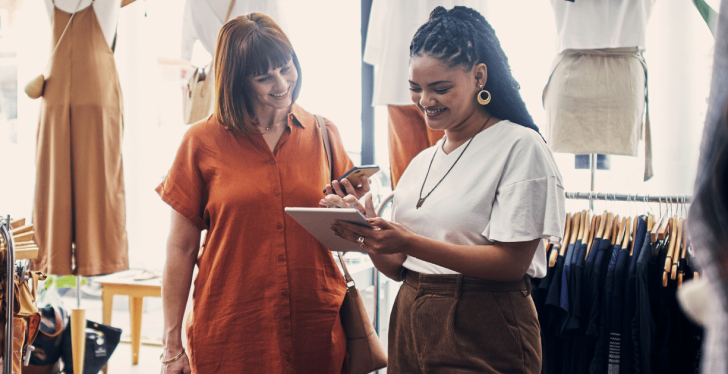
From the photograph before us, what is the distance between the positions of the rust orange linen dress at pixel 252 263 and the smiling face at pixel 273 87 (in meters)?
0.11

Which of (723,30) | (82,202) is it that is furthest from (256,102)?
(82,202)

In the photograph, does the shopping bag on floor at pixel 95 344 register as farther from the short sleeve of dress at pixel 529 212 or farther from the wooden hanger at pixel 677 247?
the wooden hanger at pixel 677 247

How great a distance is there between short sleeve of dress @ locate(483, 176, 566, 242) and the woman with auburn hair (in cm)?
47

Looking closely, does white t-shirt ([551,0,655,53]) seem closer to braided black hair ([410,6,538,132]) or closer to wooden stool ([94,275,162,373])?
braided black hair ([410,6,538,132])

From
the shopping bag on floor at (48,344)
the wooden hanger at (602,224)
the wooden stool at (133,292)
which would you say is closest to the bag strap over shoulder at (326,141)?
the wooden hanger at (602,224)

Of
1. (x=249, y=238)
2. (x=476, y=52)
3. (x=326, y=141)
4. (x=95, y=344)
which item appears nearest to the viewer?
(x=476, y=52)

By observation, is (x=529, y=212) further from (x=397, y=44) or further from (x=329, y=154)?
(x=397, y=44)

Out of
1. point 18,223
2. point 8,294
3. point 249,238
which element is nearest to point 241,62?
point 249,238

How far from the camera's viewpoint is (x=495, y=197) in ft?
4.12

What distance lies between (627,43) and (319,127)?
1.64 meters

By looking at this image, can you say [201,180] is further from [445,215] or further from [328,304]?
[445,215]

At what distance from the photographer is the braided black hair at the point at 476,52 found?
1319mm

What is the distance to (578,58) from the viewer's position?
258 cm

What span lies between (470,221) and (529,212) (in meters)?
0.14
